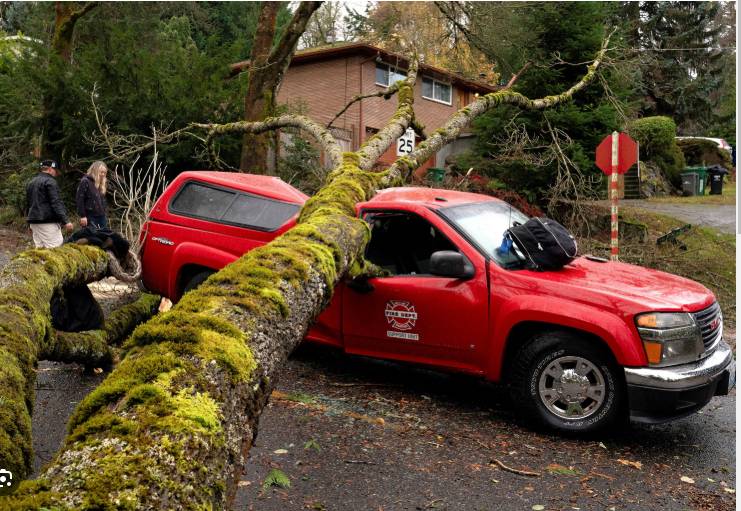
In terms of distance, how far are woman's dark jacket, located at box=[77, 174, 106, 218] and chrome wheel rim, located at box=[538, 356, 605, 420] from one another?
715cm

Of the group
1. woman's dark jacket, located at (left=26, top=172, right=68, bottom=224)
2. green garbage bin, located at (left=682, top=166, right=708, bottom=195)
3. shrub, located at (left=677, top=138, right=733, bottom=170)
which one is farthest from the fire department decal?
shrub, located at (left=677, top=138, right=733, bottom=170)

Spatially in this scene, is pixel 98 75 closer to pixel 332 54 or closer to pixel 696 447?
pixel 332 54

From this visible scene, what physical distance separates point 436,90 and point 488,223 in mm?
27494

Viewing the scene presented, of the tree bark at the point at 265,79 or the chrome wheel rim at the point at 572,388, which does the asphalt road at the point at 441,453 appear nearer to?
the chrome wheel rim at the point at 572,388

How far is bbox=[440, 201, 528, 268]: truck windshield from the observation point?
591 cm

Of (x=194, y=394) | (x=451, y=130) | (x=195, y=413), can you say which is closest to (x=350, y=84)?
(x=451, y=130)

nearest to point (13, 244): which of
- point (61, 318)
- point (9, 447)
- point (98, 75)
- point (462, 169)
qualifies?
point (98, 75)

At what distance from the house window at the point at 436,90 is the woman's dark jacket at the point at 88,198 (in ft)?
77.7

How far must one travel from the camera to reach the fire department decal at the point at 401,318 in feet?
19.7

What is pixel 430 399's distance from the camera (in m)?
6.16

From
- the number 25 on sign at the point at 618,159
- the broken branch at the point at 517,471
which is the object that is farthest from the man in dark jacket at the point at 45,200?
the number 25 on sign at the point at 618,159

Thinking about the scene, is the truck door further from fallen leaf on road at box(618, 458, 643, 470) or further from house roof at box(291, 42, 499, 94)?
house roof at box(291, 42, 499, 94)

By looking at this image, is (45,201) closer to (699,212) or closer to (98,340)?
(98,340)

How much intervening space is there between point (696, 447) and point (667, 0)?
4179cm
